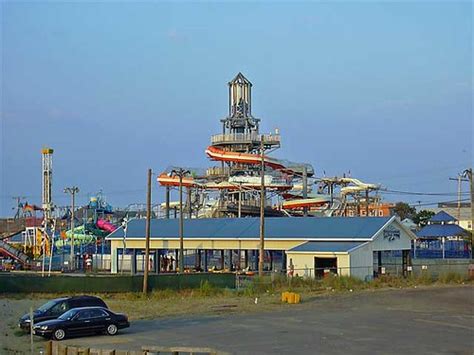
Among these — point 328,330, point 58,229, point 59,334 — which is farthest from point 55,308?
point 58,229

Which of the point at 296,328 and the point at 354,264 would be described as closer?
the point at 296,328

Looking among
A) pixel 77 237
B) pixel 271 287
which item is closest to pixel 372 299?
pixel 271 287

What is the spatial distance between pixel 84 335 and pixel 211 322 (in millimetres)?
6690

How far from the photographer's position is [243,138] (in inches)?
3634

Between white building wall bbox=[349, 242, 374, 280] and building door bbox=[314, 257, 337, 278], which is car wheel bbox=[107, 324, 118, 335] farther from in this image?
white building wall bbox=[349, 242, 374, 280]

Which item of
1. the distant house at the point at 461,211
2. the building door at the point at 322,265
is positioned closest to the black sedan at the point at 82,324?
the building door at the point at 322,265

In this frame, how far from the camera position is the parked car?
31011 millimetres

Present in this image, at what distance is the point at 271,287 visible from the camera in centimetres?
5059

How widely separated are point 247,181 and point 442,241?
2534 cm

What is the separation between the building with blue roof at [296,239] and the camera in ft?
190

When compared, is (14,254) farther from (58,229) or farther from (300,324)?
(300,324)

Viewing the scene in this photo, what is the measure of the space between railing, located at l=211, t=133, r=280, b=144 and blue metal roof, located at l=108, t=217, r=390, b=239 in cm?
2090

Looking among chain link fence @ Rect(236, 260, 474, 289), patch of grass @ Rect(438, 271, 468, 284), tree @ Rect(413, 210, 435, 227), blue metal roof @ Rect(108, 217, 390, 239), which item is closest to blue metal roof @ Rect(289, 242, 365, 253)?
blue metal roof @ Rect(108, 217, 390, 239)

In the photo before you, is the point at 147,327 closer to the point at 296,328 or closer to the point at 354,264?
the point at 296,328
